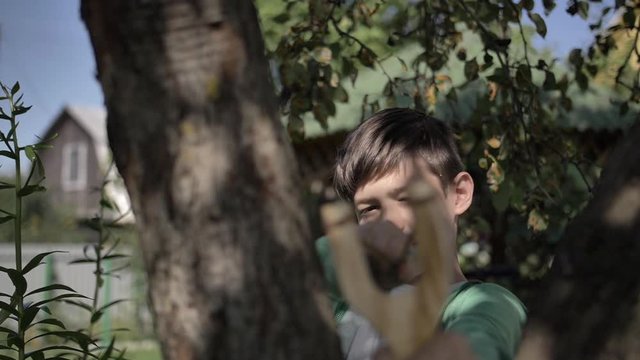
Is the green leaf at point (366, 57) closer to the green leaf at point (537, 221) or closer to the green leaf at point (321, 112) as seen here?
the green leaf at point (321, 112)

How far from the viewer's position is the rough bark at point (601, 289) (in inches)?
38.7

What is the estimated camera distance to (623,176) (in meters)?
1.02

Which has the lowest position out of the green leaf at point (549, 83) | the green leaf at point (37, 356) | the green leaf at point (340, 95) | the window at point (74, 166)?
the window at point (74, 166)

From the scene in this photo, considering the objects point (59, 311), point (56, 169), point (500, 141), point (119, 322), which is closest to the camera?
point (500, 141)

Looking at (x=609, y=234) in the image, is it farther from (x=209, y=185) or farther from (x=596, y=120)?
(x=596, y=120)

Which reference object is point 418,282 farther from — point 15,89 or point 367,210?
point 15,89

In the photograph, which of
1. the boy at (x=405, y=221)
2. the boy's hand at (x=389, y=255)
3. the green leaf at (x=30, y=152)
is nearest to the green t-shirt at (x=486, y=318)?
the boy at (x=405, y=221)

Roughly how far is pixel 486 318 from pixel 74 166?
46096mm

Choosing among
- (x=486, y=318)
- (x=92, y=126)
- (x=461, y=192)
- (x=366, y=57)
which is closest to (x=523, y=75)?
(x=366, y=57)

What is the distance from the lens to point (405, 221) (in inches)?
66.2

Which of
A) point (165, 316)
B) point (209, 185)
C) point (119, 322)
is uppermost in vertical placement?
point (209, 185)

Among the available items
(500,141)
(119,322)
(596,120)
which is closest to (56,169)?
(119,322)

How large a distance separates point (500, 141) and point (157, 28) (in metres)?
3.04

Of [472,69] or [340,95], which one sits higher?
[472,69]
